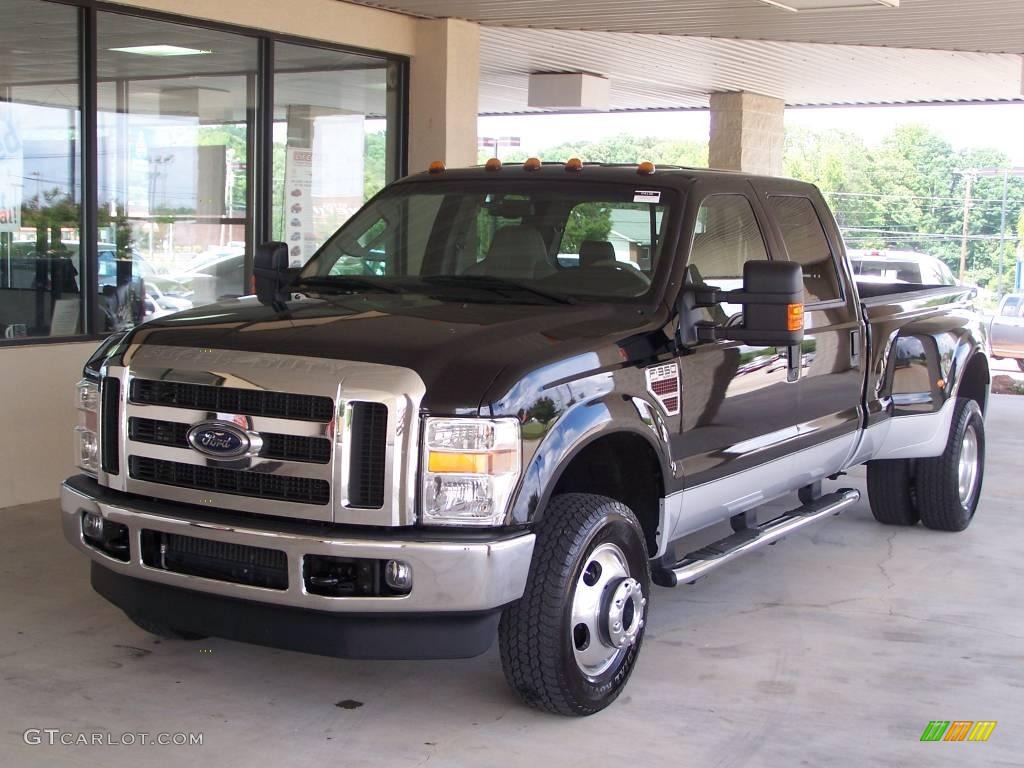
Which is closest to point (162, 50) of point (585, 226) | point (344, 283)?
point (344, 283)

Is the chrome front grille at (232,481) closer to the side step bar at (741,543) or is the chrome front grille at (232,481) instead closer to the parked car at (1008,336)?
the side step bar at (741,543)

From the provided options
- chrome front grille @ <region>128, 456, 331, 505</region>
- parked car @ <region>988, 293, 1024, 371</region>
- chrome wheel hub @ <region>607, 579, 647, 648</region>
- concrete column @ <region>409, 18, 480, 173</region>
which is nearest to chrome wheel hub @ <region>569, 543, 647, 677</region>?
chrome wheel hub @ <region>607, 579, 647, 648</region>

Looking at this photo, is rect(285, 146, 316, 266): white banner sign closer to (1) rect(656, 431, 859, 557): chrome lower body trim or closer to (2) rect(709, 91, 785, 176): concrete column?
(1) rect(656, 431, 859, 557): chrome lower body trim

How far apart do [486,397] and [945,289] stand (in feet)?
15.1

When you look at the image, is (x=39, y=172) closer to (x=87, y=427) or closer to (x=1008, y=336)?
(x=87, y=427)

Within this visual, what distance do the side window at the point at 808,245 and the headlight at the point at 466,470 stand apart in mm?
2386

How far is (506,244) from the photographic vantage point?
5.40 metres

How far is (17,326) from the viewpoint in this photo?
25.7 feet

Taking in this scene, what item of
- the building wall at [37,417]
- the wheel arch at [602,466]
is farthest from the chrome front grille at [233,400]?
the building wall at [37,417]

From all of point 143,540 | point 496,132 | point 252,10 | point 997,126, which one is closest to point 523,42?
point 252,10

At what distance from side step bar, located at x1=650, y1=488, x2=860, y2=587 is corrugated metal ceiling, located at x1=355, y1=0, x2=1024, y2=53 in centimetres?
501

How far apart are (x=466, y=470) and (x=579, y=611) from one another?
0.75m

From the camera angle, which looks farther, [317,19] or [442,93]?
[442,93]

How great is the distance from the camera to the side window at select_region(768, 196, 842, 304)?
5.99 meters
